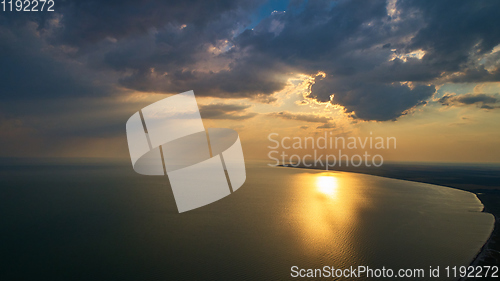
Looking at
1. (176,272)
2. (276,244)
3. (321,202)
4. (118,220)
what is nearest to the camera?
(176,272)

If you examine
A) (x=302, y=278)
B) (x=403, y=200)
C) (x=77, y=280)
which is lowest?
(x=403, y=200)

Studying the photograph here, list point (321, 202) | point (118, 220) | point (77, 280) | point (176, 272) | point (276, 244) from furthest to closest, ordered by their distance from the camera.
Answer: point (321, 202) → point (118, 220) → point (276, 244) → point (176, 272) → point (77, 280)

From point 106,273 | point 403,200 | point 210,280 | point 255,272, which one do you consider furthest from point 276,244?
point 403,200

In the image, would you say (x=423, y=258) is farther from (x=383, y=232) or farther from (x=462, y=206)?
(x=462, y=206)

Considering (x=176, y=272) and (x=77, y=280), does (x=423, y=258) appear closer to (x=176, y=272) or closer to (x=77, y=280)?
(x=176, y=272)

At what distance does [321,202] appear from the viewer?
119 ft

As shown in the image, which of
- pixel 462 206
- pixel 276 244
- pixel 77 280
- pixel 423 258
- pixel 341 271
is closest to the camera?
pixel 77 280

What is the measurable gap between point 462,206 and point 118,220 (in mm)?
44371

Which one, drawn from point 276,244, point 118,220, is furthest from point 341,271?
point 118,220

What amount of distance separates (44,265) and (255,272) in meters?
12.6

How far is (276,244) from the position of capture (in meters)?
18.3

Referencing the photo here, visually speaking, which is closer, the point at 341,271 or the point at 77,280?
the point at 77,280

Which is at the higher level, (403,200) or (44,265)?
(44,265)

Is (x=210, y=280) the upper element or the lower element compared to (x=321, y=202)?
upper
